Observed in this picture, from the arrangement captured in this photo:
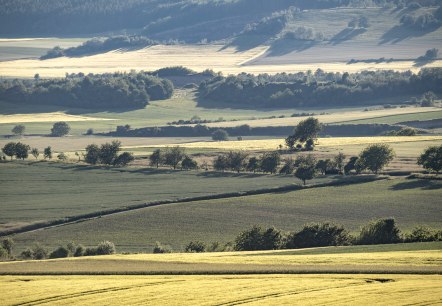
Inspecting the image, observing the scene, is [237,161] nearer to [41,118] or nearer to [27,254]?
[27,254]

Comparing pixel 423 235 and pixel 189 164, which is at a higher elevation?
pixel 189 164

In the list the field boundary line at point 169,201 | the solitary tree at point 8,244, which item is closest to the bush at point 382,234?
the field boundary line at point 169,201

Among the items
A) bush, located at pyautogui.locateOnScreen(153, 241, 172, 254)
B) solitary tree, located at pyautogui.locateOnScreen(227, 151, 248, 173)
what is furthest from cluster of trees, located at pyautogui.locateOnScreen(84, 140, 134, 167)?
bush, located at pyautogui.locateOnScreen(153, 241, 172, 254)

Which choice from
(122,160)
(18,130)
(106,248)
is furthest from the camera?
(18,130)

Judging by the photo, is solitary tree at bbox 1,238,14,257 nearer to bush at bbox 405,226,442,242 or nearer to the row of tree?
the row of tree

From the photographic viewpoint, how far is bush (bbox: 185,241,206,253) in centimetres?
7709

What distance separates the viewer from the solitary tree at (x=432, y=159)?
10694 cm

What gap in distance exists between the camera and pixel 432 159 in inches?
4235

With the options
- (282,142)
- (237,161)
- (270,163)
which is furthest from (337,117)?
(270,163)

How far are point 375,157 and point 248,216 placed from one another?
25187 mm

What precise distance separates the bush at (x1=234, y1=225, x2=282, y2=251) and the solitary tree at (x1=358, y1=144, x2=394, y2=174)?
35.2 m

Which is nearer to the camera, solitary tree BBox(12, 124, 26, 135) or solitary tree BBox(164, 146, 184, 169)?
solitary tree BBox(164, 146, 184, 169)

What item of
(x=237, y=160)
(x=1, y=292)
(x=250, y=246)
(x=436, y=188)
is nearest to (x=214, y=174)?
(x=237, y=160)

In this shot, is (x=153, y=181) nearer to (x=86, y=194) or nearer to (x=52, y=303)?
(x=86, y=194)
